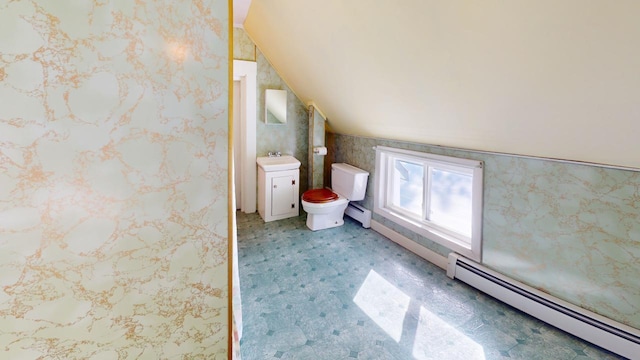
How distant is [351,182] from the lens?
3363mm

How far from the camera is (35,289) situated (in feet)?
1.95

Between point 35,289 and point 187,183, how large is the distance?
0.37 metres

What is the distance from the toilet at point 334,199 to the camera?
3.21 meters

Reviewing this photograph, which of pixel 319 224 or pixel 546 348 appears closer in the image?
pixel 546 348

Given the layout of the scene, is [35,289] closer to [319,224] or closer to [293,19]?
[293,19]

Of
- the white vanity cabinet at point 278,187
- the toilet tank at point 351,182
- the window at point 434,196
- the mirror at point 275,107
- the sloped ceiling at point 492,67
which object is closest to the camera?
the sloped ceiling at point 492,67

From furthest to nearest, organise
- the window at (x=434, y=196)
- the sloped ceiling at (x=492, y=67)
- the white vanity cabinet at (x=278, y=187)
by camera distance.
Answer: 1. the white vanity cabinet at (x=278, y=187)
2. the window at (x=434, y=196)
3. the sloped ceiling at (x=492, y=67)

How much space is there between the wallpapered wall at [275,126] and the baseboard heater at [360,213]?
2.67 feet

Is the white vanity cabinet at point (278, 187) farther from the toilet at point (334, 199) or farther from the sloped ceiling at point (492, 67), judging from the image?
the sloped ceiling at point (492, 67)

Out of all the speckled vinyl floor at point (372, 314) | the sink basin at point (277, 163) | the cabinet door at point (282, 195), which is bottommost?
the speckled vinyl floor at point (372, 314)

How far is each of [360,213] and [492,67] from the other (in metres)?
2.34

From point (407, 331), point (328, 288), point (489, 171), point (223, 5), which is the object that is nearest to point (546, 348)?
point (407, 331)

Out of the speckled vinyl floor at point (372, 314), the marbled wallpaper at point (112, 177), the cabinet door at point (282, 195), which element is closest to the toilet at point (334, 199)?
the cabinet door at point (282, 195)

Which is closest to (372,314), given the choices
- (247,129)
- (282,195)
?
(282,195)
